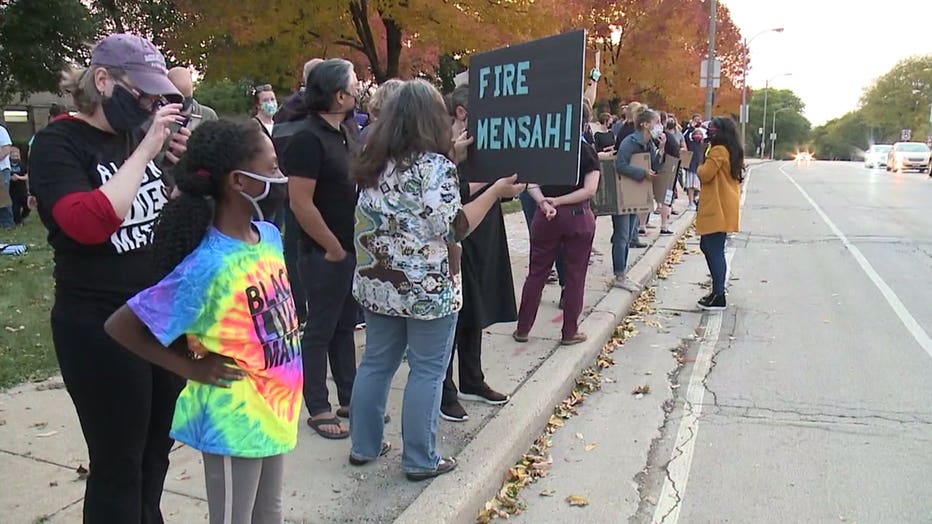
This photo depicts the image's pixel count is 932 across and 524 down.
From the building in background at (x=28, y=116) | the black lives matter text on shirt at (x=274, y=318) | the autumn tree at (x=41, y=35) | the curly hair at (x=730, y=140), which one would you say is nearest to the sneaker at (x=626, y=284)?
the curly hair at (x=730, y=140)

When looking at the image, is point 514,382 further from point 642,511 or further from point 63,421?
point 63,421

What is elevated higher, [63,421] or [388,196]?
[388,196]

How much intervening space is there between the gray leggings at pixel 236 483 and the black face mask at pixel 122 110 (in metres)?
1.04

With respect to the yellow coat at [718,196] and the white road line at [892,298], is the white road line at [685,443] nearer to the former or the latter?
the yellow coat at [718,196]

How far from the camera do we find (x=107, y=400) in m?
2.29

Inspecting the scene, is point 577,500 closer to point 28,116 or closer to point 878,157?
point 28,116

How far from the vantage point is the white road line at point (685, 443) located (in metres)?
3.58

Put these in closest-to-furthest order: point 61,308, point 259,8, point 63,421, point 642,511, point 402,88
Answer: point 61,308 → point 402,88 → point 642,511 → point 63,421 → point 259,8

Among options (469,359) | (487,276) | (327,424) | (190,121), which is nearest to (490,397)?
(469,359)

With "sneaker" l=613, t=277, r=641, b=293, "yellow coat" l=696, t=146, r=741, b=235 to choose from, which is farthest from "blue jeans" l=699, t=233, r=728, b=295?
"sneaker" l=613, t=277, r=641, b=293

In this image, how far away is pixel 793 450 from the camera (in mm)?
4234

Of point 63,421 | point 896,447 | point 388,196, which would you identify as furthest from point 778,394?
point 63,421

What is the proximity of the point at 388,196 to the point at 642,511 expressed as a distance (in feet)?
6.36

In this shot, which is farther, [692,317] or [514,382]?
[692,317]
